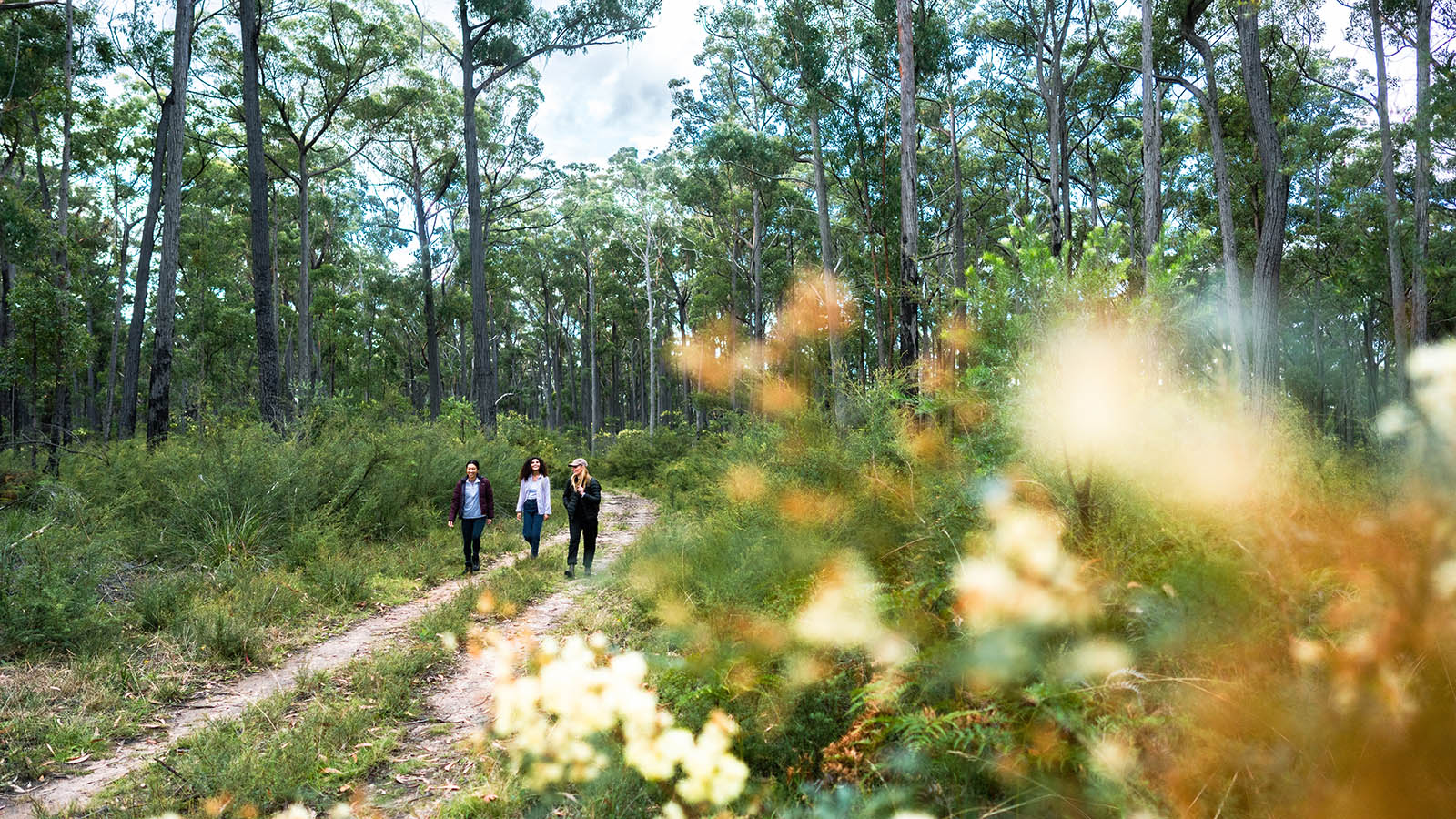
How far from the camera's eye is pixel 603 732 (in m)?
3.40

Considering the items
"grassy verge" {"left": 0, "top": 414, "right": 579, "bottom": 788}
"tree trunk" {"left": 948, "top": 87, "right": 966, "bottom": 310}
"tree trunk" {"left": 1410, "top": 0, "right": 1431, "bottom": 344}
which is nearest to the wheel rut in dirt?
"grassy verge" {"left": 0, "top": 414, "right": 579, "bottom": 788}

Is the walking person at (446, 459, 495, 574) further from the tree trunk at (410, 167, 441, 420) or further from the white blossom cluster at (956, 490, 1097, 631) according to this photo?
the tree trunk at (410, 167, 441, 420)

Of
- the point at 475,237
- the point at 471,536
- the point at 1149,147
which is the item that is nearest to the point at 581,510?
the point at 471,536

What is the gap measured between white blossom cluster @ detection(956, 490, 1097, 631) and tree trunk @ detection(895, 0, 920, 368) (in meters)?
8.10

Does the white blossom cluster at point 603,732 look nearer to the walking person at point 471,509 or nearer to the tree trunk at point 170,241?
the walking person at point 471,509

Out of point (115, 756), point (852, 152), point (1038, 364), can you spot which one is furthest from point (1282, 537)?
point (852, 152)

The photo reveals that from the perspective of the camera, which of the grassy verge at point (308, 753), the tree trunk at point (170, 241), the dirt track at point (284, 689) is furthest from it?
the tree trunk at point (170, 241)

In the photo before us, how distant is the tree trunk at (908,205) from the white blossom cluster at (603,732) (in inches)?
304

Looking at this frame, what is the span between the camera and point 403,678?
15.1 ft

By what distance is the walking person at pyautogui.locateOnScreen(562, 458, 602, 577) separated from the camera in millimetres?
8375

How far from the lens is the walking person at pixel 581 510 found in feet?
27.5

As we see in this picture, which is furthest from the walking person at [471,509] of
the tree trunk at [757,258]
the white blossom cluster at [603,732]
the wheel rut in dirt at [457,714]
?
the tree trunk at [757,258]

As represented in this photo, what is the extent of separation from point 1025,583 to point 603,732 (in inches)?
87.5

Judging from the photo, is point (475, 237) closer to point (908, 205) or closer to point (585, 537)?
point (908, 205)
